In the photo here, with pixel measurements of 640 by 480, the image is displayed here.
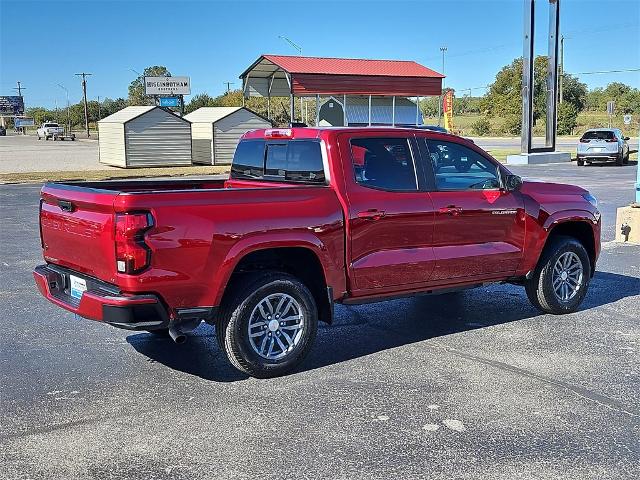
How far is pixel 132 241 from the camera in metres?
4.70

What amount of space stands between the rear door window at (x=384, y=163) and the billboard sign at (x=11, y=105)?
134982 millimetres

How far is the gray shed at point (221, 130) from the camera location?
111ft

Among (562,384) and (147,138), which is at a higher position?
(147,138)

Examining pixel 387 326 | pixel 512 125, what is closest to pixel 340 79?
pixel 387 326

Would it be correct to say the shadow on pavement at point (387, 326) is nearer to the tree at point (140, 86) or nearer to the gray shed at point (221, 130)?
the gray shed at point (221, 130)

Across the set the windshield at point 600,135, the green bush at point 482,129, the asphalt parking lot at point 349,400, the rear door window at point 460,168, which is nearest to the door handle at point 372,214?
the rear door window at point 460,168

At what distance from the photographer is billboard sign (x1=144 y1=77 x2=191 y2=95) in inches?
1786

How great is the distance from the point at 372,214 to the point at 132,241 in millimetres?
1934

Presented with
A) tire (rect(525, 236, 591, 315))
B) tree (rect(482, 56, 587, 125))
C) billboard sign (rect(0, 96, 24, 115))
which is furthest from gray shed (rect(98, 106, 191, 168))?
billboard sign (rect(0, 96, 24, 115))

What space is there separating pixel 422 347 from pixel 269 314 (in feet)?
4.84

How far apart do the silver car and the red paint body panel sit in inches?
1040

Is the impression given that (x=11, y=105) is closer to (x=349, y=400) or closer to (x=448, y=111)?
(x=448, y=111)

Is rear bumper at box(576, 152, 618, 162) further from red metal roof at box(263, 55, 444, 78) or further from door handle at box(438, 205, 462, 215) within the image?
door handle at box(438, 205, 462, 215)

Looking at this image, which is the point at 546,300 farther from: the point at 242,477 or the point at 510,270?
the point at 242,477
